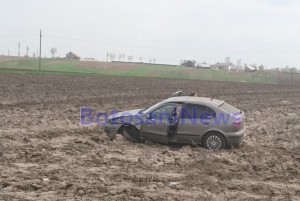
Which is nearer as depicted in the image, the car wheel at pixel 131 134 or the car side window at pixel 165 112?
the car side window at pixel 165 112

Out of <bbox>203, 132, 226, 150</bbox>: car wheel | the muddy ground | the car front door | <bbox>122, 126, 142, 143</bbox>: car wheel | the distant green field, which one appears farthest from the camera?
the distant green field

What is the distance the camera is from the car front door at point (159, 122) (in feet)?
36.5

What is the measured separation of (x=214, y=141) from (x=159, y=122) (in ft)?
5.16

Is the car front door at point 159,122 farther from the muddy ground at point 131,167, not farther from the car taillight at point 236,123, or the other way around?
the car taillight at point 236,123

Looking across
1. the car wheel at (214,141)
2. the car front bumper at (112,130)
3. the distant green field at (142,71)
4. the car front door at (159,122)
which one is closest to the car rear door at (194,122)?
the car wheel at (214,141)

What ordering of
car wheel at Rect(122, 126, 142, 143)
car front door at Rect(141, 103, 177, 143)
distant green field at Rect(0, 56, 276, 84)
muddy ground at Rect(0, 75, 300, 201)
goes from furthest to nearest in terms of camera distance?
distant green field at Rect(0, 56, 276, 84)
car wheel at Rect(122, 126, 142, 143)
car front door at Rect(141, 103, 177, 143)
muddy ground at Rect(0, 75, 300, 201)

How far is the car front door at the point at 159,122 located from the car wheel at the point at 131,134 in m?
0.27

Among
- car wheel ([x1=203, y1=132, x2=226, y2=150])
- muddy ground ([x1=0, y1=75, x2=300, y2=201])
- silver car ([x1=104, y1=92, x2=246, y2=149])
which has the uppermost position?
silver car ([x1=104, y1=92, x2=246, y2=149])

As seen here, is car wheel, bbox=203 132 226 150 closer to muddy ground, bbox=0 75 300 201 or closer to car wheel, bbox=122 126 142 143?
muddy ground, bbox=0 75 300 201

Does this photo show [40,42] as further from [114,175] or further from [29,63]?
[114,175]

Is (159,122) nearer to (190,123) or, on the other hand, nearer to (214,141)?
(190,123)

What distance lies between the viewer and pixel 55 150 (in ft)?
32.7

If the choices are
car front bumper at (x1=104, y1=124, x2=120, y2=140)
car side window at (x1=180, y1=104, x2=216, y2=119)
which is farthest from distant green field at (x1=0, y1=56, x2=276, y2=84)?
car side window at (x1=180, y1=104, x2=216, y2=119)

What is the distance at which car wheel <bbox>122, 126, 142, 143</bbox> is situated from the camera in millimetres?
11502
